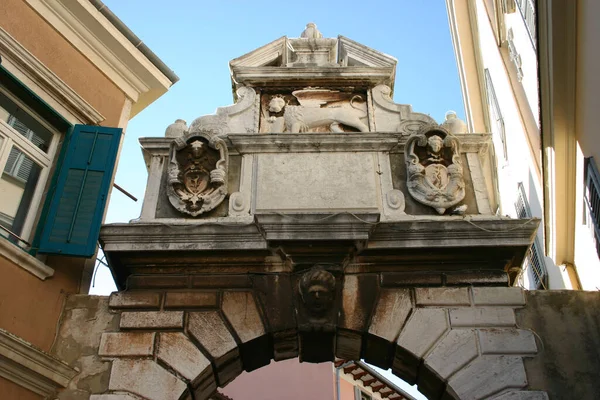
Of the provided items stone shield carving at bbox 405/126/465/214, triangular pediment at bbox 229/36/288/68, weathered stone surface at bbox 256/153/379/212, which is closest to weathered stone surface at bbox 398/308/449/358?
stone shield carving at bbox 405/126/465/214

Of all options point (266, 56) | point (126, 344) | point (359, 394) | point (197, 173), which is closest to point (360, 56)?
point (266, 56)

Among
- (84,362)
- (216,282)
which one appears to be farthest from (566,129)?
(84,362)

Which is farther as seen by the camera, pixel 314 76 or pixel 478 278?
pixel 314 76

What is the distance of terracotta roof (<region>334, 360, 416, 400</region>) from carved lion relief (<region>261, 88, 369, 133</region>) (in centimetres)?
1520

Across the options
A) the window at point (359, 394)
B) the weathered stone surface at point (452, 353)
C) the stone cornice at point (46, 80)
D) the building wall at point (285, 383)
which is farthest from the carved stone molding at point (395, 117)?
the window at point (359, 394)

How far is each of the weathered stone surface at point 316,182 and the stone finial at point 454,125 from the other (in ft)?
3.01

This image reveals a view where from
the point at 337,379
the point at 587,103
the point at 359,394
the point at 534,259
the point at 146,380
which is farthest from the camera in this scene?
the point at 359,394

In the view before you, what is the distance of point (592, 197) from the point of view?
6785 millimetres

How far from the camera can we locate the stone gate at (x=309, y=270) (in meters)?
6.10

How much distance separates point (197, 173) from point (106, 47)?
2156 millimetres

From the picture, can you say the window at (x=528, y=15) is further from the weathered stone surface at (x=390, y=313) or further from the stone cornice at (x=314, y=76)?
the weathered stone surface at (x=390, y=313)

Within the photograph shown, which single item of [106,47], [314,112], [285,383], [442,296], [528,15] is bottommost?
[442,296]

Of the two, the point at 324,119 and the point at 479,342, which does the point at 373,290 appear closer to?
the point at 479,342

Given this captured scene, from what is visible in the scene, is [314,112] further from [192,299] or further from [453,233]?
[192,299]
